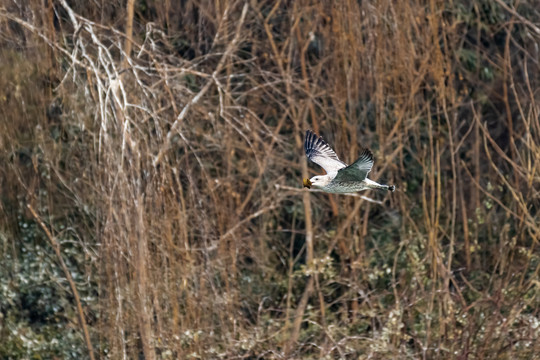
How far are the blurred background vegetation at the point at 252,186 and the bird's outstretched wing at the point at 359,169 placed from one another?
142cm

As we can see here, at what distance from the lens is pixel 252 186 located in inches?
310

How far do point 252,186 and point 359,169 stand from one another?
3567 mm

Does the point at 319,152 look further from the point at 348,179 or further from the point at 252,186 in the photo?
the point at 252,186

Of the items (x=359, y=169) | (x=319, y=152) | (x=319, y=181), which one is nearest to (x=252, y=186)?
(x=319, y=152)

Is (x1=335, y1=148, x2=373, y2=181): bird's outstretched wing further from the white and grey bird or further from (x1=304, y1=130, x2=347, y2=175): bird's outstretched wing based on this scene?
(x1=304, y1=130, x2=347, y2=175): bird's outstretched wing

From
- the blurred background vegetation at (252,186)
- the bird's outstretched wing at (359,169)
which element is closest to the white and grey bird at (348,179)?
the bird's outstretched wing at (359,169)

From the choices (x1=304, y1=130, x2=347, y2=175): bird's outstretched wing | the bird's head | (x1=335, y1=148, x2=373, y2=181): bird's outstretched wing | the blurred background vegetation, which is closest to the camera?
(x1=335, y1=148, x2=373, y2=181): bird's outstretched wing

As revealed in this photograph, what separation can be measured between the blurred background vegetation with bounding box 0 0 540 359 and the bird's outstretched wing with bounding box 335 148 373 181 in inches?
55.8

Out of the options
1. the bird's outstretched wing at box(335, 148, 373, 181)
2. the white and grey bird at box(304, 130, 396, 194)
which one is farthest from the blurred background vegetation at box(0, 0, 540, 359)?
the bird's outstretched wing at box(335, 148, 373, 181)

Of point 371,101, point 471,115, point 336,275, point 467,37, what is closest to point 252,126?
point 371,101

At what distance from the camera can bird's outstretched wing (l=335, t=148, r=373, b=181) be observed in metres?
4.23

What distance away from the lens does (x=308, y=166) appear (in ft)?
27.4

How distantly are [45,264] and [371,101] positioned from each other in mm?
2775

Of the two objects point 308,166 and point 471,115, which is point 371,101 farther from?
point 471,115
